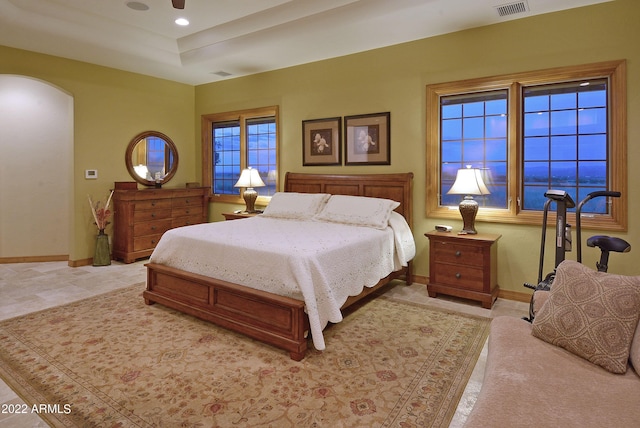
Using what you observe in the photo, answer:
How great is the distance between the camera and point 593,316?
5.57 feet

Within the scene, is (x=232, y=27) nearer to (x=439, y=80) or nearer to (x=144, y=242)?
(x=439, y=80)

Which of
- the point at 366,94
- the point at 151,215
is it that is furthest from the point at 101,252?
the point at 366,94

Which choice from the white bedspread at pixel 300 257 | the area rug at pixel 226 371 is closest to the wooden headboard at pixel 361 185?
the white bedspread at pixel 300 257

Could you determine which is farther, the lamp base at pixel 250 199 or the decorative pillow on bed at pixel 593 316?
the lamp base at pixel 250 199

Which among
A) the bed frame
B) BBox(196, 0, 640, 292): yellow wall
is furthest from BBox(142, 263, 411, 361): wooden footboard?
BBox(196, 0, 640, 292): yellow wall

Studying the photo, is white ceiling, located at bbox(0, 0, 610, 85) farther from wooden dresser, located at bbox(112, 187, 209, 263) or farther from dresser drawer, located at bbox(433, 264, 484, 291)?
dresser drawer, located at bbox(433, 264, 484, 291)

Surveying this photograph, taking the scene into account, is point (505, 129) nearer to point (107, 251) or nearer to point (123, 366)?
point (123, 366)

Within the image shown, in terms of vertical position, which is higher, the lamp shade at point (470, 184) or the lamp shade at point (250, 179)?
the lamp shade at point (250, 179)

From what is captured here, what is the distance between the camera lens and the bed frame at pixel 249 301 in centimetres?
269

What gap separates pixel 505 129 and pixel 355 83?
6.16 feet

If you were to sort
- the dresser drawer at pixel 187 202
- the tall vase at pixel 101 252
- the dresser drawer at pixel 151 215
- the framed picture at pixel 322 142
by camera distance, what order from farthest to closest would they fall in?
1. the dresser drawer at pixel 187 202
2. the dresser drawer at pixel 151 215
3. the tall vase at pixel 101 252
4. the framed picture at pixel 322 142

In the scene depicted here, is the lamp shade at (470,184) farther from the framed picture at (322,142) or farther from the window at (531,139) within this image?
the framed picture at (322,142)

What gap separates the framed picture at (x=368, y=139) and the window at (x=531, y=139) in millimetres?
547

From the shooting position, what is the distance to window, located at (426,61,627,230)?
3480mm
